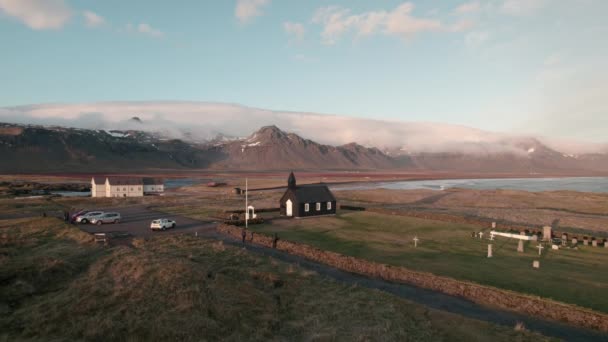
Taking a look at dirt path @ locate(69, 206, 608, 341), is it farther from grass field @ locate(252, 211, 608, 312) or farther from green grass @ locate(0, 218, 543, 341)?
grass field @ locate(252, 211, 608, 312)

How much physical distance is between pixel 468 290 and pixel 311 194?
36.1 m

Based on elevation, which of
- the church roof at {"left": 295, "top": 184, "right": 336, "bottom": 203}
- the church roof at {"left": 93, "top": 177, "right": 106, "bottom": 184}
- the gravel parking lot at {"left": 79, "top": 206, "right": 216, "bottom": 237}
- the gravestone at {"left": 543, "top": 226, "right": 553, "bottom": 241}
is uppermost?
the church roof at {"left": 295, "top": 184, "right": 336, "bottom": 203}

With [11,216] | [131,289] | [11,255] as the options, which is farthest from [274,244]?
[11,216]

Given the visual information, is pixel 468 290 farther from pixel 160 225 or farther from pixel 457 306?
pixel 160 225

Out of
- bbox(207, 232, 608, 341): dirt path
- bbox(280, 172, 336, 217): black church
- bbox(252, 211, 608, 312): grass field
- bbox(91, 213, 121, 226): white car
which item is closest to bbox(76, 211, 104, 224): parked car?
bbox(91, 213, 121, 226): white car

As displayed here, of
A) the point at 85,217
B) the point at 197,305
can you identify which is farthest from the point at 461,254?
the point at 85,217

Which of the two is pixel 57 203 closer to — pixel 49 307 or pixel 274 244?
pixel 274 244

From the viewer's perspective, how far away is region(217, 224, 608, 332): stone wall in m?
20.2

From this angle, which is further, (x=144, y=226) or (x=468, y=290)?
(x=144, y=226)

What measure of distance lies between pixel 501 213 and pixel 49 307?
235 ft

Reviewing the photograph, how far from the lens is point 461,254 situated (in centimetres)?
3469

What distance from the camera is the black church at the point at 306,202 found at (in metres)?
57.1

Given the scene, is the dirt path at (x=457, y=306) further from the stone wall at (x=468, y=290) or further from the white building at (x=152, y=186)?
the white building at (x=152, y=186)

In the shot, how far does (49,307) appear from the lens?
68.3ft
